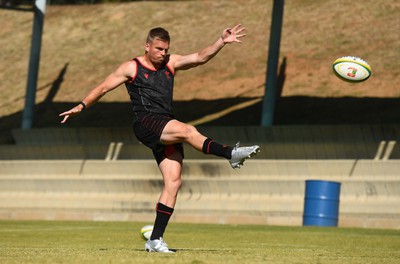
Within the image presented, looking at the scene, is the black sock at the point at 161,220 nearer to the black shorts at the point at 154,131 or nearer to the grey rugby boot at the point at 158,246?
the grey rugby boot at the point at 158,246

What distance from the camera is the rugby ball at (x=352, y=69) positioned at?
13.7 metres

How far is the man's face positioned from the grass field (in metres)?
1.93

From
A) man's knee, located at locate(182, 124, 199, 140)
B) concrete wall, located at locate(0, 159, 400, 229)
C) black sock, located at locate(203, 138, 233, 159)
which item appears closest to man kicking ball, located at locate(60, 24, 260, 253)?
man's knee, located at locate(182, 124, 199, 140)

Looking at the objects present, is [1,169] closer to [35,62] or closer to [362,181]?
[35,62]

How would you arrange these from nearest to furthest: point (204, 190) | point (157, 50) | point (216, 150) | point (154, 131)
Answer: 1. point (216, 150)
2. point (154, 131)
3. point (157, 50)
4. point (204, 190)

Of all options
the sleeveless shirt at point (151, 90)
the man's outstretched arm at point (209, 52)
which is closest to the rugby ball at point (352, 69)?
the man's outstretched arm at point (209, 52)

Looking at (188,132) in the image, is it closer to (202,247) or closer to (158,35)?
(158,35)

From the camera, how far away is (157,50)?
33.9ft

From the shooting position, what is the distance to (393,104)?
103ft

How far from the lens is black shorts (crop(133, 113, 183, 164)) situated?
10234mm

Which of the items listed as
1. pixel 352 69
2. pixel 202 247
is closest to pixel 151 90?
pixel 202 247

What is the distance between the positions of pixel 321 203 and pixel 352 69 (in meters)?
8.68

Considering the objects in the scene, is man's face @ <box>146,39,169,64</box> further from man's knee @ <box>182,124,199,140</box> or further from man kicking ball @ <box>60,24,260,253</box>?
man's knee @ <box>182,124,199,140</box>

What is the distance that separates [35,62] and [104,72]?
26.9 feet
